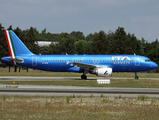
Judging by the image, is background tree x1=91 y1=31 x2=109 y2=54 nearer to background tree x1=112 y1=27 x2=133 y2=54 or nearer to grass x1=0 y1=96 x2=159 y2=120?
background tree x1=112 y1=27 x2=133 y2=54

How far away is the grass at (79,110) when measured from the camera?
14359 mm

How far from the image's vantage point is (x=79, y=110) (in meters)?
16.3

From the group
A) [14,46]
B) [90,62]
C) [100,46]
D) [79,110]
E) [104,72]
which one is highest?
[100,46]

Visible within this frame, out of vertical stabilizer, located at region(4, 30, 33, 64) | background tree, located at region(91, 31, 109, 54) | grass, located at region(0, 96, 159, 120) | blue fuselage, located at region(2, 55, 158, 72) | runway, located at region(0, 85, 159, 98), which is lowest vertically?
grass, located at region(0, 96, 159, 120)

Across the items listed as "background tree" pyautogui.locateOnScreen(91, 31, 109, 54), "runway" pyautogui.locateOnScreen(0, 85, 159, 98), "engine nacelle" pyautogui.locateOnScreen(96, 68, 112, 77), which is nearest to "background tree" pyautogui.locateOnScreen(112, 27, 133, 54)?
"background tree" pyautogui.locateOnScreen(91, 31, 109, 54)

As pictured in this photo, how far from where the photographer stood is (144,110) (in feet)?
54.2

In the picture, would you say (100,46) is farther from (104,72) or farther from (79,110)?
(79,110)

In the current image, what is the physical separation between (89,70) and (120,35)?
50.4 metres

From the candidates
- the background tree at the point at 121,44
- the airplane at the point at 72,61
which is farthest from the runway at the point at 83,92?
the background tree at the point at 121,44

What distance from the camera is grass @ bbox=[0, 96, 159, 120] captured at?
14359 mm

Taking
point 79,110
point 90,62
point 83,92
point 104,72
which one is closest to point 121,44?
point 90,62

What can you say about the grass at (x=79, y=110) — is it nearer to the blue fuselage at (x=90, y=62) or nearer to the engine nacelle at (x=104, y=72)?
the engine nacelle at (x=104, y=72)

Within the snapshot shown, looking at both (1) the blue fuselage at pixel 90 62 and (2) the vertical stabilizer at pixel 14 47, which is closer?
(1) the blue fuselage at pixel 90 62

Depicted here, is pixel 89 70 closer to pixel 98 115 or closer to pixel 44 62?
pixel 44 62
